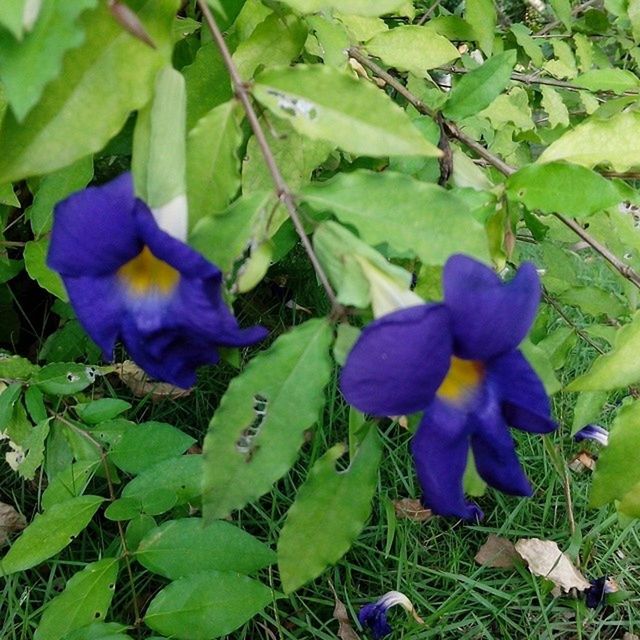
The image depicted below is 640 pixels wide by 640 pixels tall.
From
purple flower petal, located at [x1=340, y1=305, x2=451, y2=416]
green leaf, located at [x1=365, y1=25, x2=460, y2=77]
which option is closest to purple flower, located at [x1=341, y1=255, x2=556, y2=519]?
purple flower petal, located at [x1=340, y1=305, x2=451, y2=416]

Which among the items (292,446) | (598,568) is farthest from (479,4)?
(598,568)

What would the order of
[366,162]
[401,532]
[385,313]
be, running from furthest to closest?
1. [401,532]
2. [366,162]
3. [385,313]

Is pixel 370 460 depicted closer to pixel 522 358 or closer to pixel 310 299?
pixel 522 358

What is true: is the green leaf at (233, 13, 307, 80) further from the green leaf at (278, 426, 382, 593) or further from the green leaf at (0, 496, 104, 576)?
the green leaf at (0, 496, 104, 576)

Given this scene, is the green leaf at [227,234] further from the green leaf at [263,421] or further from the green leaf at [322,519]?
the green leaf at [322,519]

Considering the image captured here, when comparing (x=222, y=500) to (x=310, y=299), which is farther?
(x=310, y=299)

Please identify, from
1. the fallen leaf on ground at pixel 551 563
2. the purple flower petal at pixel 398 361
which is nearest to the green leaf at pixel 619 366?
the purple flower petal at pixel 398 361
